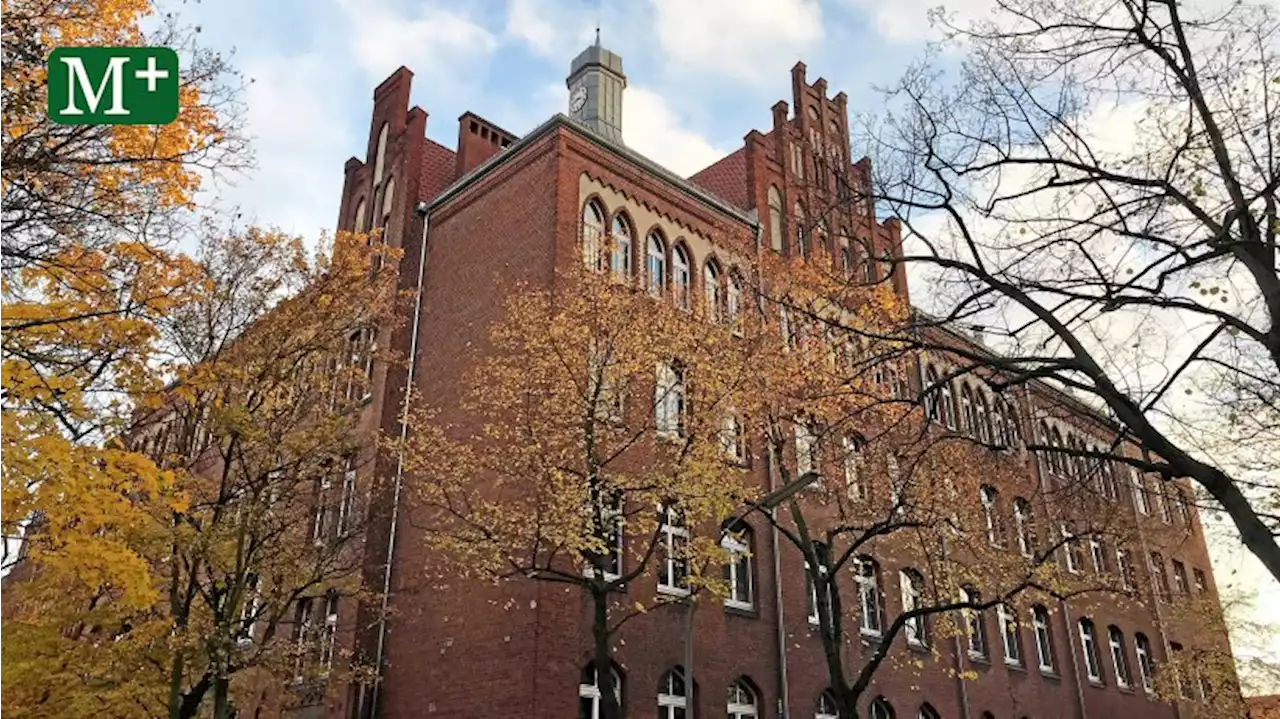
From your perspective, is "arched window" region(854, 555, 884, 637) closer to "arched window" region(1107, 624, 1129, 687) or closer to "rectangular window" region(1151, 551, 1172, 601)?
"arched window" region(1107, 624, 1129, 687)

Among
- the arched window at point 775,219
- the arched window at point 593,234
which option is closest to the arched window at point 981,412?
the arched window at point 775,219

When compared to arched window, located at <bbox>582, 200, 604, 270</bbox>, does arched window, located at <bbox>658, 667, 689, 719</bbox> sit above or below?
below

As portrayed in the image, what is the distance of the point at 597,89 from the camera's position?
85.8ft

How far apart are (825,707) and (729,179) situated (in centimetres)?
1355

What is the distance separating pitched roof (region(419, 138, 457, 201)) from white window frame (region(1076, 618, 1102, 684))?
2295cm

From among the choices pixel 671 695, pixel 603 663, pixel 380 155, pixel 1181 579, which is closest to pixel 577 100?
pixel 380 155

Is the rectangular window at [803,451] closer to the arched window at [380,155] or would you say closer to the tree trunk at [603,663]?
the tree trunk at [603,663]

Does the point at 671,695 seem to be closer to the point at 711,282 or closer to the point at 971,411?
the point at 711,282

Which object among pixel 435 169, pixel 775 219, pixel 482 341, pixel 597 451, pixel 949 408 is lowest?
pixel 597 451

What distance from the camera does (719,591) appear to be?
1379cm

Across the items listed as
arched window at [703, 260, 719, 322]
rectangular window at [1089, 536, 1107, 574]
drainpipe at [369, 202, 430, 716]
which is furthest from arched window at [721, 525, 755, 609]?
rectangular window at [1089, 536, 1107, 574]

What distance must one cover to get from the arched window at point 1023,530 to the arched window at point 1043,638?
9.31 ft

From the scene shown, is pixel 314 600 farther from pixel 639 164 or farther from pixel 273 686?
pixel 639 164

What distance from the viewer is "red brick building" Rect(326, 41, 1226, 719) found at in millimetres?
16781
